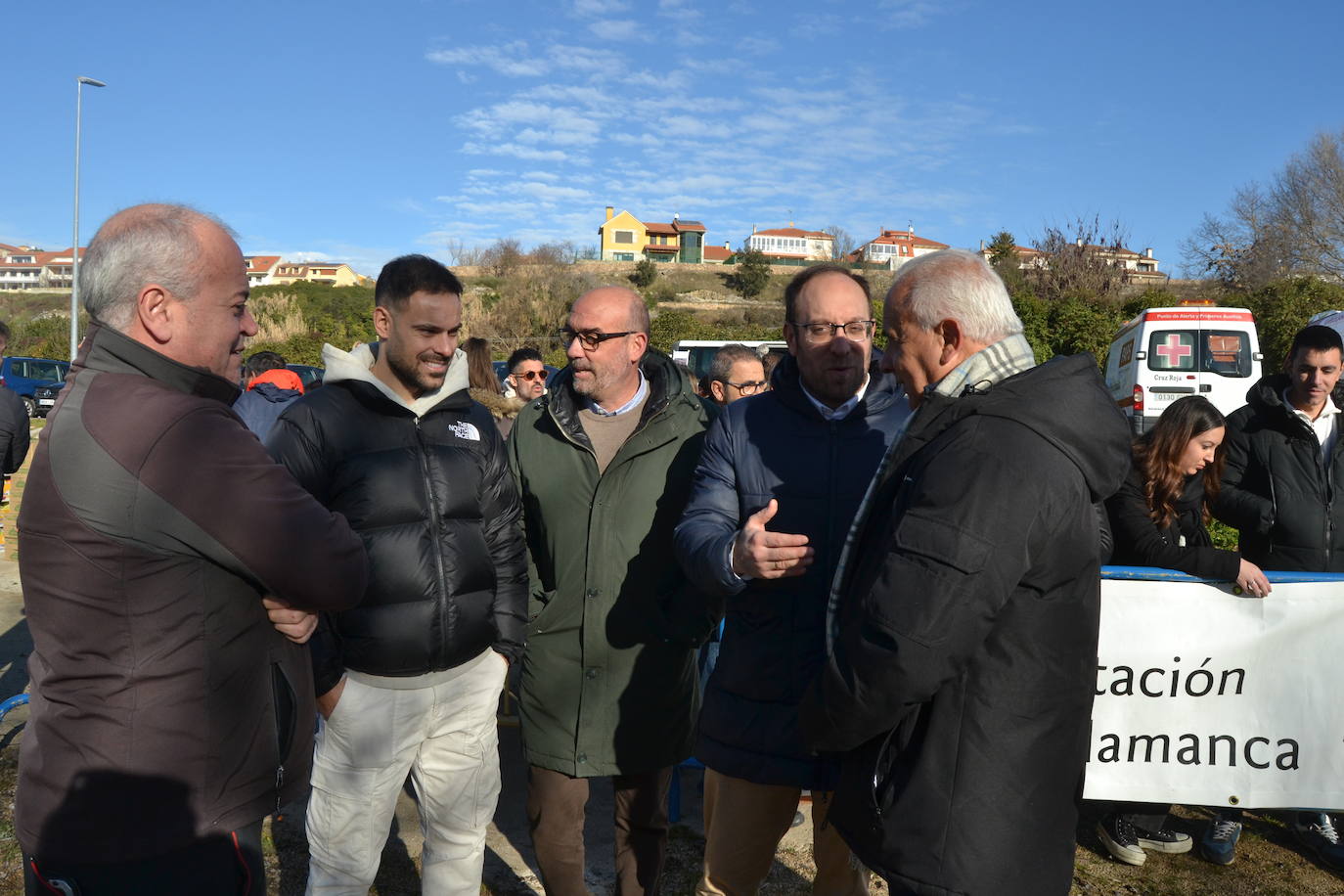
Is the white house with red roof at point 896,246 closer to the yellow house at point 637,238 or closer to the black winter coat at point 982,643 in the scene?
the yellow house at point 637,238

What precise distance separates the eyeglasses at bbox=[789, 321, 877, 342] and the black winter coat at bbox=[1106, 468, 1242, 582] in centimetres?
179

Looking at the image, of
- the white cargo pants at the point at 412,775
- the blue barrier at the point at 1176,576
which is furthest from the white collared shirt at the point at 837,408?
the blue barrier at the point at 1176,576

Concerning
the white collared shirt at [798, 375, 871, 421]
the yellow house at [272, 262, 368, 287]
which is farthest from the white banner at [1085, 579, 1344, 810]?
the yellow house at [272, 262, 368, 287]

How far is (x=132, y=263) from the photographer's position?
1.84 meters

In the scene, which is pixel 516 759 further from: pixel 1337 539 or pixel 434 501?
pixel 1337 539

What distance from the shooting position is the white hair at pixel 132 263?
72.4 inches

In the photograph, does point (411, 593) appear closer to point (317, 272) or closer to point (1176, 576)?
point (1176, 576)

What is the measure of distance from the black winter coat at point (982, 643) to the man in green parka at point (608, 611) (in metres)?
1.11

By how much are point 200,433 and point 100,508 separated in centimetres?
22

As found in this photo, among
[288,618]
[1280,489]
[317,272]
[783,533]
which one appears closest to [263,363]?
[288,618]

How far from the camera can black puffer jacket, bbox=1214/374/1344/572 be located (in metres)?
4.29

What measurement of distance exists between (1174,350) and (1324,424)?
1249 cm

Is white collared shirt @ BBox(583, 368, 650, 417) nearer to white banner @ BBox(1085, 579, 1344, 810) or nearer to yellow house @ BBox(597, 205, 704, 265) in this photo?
white banner @ BBox(1085, 579, 1344, 810)

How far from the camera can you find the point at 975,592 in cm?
179
